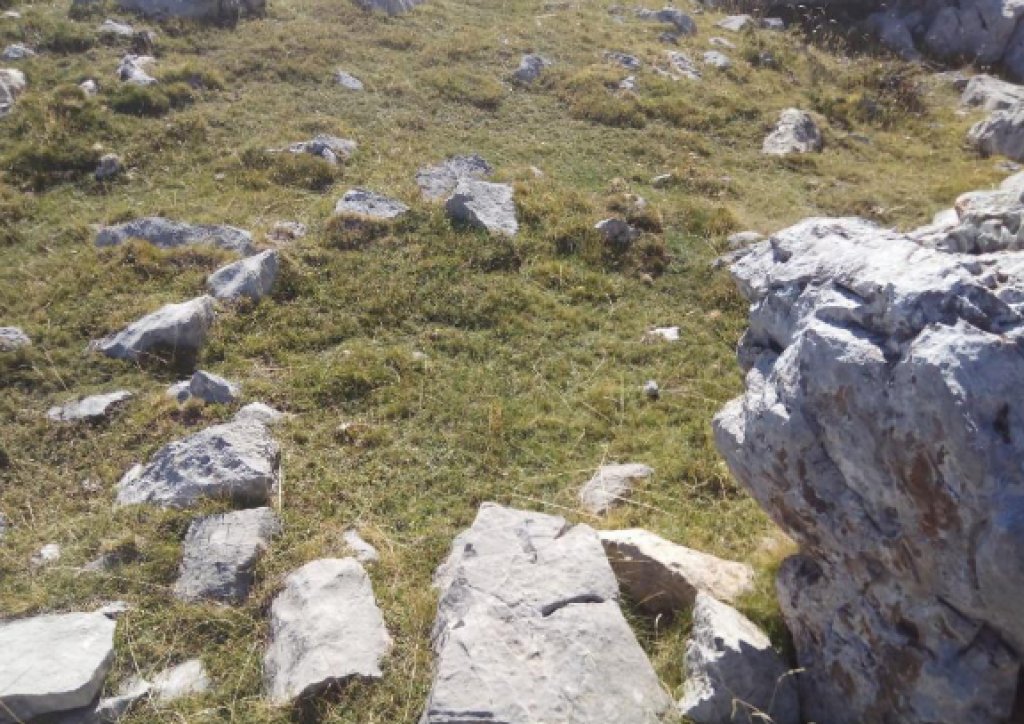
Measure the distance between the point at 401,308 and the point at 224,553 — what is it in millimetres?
4427

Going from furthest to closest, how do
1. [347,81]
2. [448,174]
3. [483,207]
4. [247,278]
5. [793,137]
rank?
[347,81], [793,137], [448,174], [483,207], [247,278]

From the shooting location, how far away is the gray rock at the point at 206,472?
7109mm

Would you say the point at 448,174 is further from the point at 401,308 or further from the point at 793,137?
the point at 793,137

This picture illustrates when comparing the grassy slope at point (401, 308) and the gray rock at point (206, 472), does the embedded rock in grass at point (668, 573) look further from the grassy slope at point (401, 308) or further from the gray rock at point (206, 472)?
the gray rock at point (206, 472)

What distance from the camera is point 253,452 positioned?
7520 mm

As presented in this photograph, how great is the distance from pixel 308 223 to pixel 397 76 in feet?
21.5

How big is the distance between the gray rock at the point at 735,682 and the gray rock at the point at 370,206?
26.9ft

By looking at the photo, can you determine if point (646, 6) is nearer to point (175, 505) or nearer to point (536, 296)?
point (536, 296)

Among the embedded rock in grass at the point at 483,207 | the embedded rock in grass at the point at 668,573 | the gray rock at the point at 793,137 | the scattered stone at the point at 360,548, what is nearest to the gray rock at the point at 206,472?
the scattered stone at the point at 360,548

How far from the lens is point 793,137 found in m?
15.8

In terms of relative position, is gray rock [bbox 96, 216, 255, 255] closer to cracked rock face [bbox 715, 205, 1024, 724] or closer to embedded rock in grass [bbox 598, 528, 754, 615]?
embedded rock in grass [bbox 598, 528, 754, 615]

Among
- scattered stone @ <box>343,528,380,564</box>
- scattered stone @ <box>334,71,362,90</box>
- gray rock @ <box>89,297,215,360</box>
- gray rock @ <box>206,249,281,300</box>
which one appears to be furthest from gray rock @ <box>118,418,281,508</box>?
scattered stone @ <box>334,71,362,90</box>

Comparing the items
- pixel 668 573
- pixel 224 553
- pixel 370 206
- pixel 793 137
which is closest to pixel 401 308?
pixel 370 206

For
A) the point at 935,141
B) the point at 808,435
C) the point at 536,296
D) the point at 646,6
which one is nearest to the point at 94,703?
the point at 808,435
